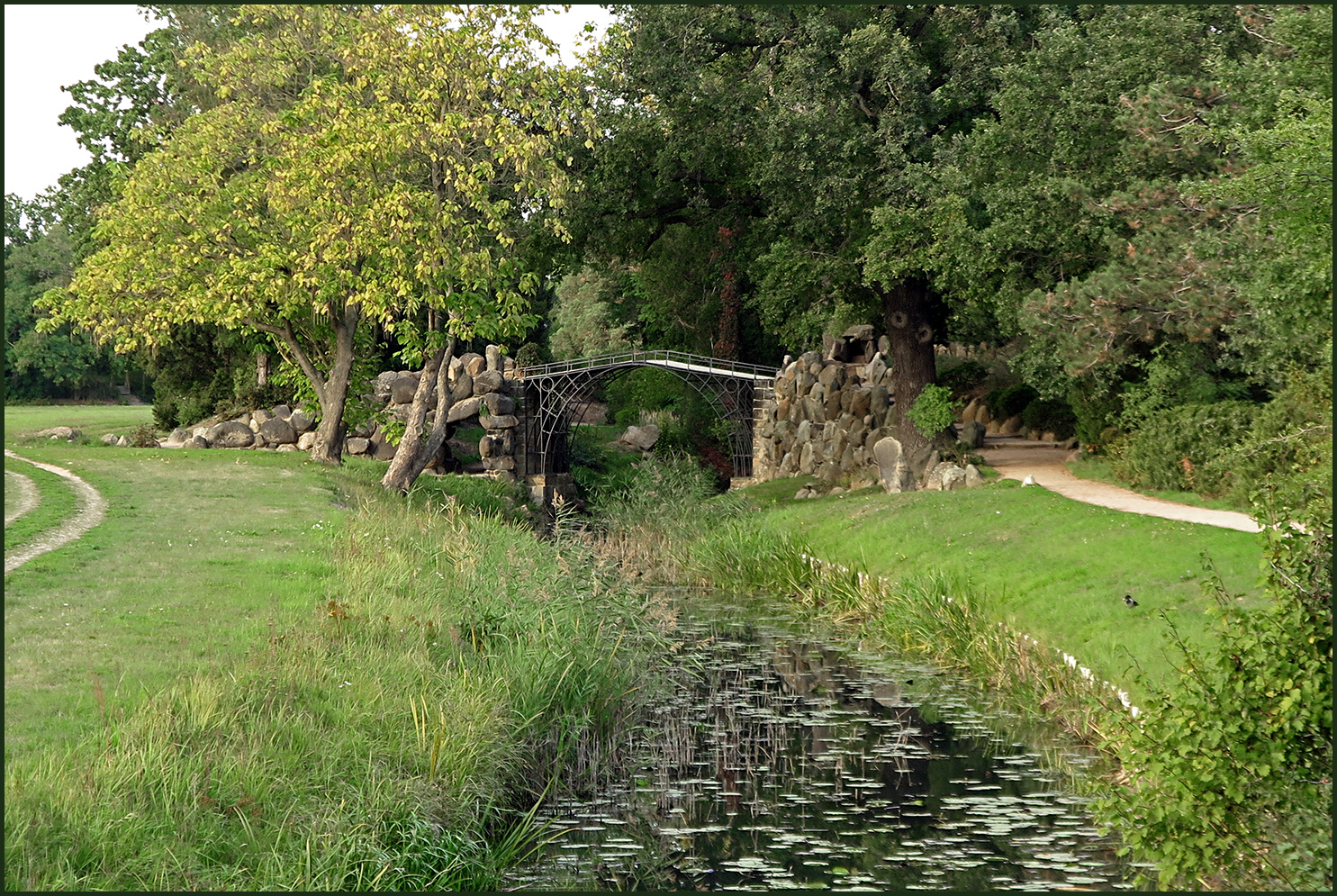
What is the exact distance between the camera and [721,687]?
13.9 meters

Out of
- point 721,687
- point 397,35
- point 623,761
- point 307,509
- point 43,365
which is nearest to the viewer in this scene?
point 623,761

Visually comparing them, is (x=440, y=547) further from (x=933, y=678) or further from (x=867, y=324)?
(x=867, y=324)

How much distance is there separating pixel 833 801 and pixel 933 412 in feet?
55.8

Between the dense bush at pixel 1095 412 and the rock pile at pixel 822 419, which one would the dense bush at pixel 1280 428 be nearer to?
the dense bush at pixel 1095 412

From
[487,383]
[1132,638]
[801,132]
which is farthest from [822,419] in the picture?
[1132,638]

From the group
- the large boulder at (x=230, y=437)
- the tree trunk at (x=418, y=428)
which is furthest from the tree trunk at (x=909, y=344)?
the large boulder at (x=230, y=437)

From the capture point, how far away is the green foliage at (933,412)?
2580 centimetres

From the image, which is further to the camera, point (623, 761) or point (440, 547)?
point (440, 547)

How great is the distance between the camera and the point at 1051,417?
33938 mm

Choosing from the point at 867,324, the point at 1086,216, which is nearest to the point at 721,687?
the point at 1086,216

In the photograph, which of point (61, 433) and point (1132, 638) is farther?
point (61, 433)

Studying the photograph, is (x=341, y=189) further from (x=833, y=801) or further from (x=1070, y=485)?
Answer: (x=833, y=801)

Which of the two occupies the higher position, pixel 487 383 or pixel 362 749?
pixel 487 383

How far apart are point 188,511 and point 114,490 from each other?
2.83 metres
